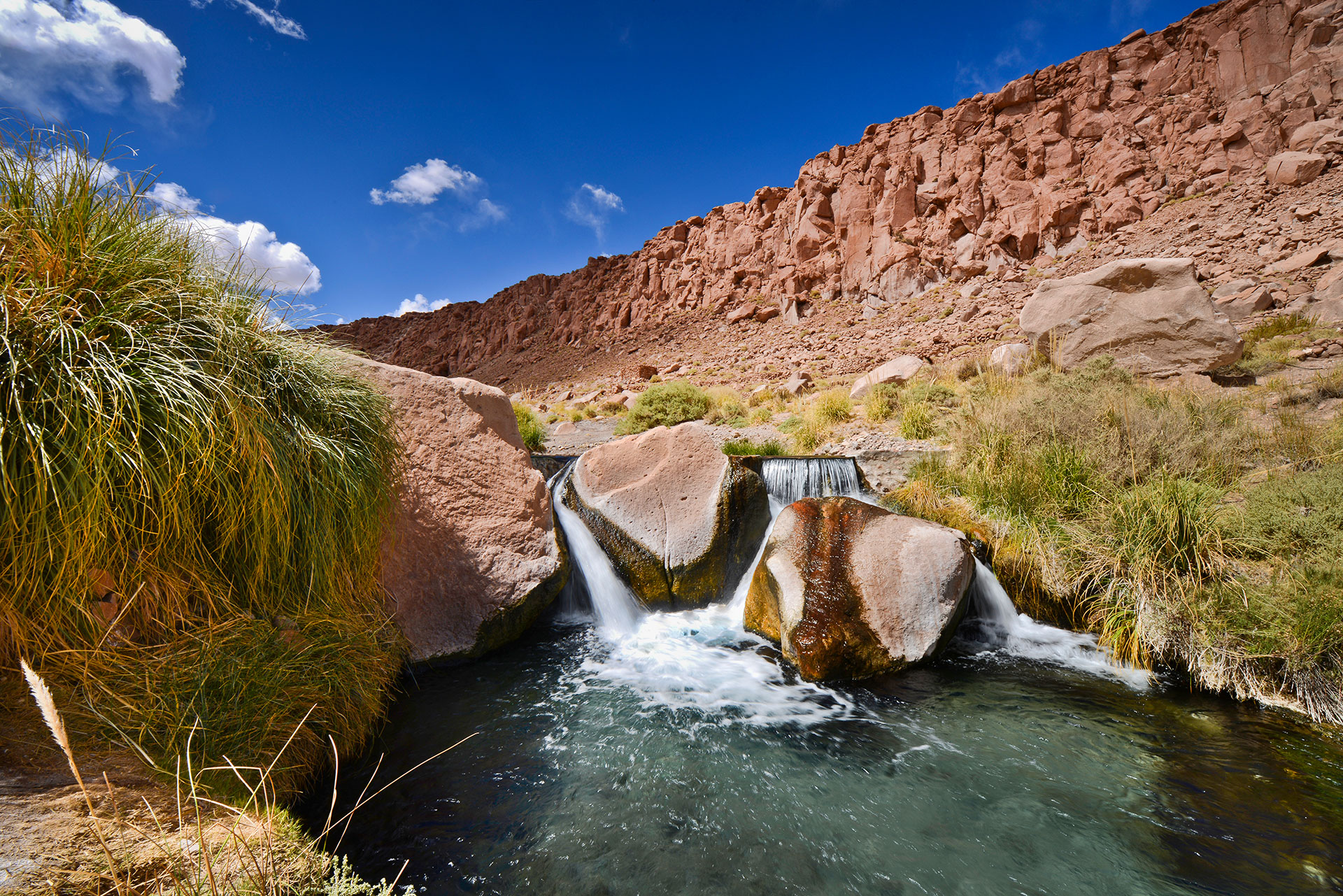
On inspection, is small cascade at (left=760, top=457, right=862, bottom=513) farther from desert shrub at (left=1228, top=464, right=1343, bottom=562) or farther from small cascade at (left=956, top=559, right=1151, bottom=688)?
desert shrub at (left=1228, top=464, right=1343, bottom=562)

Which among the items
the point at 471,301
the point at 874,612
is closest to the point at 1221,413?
the point at 874,612

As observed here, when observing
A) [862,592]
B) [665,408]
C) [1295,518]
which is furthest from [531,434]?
[1295,518]

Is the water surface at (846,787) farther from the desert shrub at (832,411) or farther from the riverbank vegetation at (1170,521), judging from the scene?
the desert shrub at (832,411)

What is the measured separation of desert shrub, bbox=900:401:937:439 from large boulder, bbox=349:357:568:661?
636 centimetres

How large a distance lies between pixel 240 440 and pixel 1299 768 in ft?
19.7

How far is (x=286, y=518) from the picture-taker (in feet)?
8.90

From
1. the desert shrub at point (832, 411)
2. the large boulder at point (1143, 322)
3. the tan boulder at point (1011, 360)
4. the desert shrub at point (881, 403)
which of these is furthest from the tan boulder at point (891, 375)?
the large boulder at point (1143, 322)

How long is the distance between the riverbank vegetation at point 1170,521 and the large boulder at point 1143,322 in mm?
2685

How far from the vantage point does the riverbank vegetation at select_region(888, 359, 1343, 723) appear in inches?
143

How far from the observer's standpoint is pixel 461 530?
4473 mm

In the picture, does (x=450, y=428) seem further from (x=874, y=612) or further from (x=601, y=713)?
(x=874, y=612)

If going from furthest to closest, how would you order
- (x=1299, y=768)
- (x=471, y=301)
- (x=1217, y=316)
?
1. (x=471, y=301)
2. (x=1217, y=316)
3. (x=1299, y=768)

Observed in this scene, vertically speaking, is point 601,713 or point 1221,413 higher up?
point 1221,413

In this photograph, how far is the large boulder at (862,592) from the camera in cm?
432
